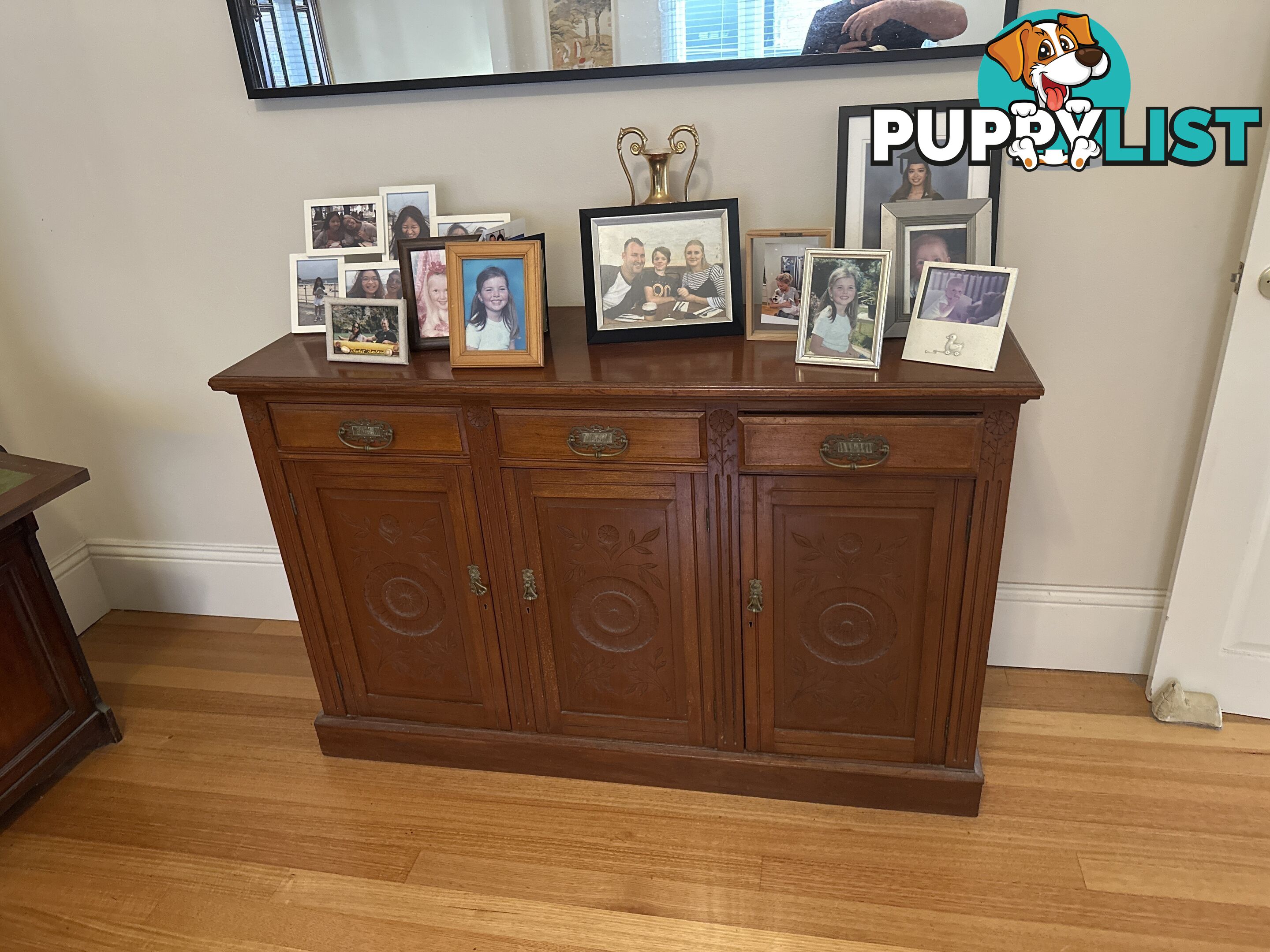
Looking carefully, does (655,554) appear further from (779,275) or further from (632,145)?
(632,145)

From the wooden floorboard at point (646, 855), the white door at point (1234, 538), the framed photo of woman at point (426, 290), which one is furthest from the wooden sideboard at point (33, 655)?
the white door at point (1234, 538)

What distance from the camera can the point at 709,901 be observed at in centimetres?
172

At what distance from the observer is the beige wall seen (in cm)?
179

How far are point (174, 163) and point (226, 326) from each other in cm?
39

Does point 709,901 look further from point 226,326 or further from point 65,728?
A: point 226,326

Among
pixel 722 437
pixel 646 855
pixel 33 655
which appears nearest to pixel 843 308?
pixel 722 437

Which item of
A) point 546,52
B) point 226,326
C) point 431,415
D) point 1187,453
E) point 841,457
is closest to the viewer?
point 841,457

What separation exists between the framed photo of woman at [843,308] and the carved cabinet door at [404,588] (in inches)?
27.7

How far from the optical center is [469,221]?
1.95 meters

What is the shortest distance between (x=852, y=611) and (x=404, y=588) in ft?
3.03

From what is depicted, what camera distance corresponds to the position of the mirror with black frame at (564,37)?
1710mm

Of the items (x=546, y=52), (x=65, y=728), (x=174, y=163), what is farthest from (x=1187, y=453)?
(x=65, y=728)

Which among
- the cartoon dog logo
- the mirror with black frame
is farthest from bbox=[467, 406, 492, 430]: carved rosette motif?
the cartoon dog logo

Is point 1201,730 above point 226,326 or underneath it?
underneath
